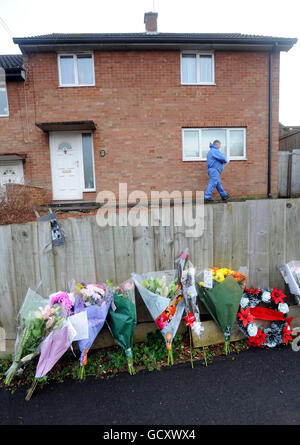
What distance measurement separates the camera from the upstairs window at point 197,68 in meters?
9.40

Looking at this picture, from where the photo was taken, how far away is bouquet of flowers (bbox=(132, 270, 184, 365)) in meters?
2.43

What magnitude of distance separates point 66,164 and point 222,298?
27.4ft

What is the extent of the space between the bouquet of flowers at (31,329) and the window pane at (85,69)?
8933 millimetres

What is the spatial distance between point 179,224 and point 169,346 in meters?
1.20

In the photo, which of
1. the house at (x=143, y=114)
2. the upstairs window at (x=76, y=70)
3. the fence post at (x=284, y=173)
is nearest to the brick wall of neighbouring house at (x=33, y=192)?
the house at (x=143, y=114)

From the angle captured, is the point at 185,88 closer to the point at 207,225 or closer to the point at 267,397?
the point at 207,225

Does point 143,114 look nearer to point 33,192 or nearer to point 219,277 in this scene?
point 33,192

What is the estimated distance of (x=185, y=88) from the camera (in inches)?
366

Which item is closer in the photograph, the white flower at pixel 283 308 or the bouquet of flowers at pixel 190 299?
the bouquet of flowers at pixel 190 299

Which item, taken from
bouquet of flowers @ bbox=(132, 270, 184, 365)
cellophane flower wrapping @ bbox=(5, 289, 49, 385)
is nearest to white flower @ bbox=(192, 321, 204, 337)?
bouquet of flowers @ bbox=(132, 270, 184, 365)

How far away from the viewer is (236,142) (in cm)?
976

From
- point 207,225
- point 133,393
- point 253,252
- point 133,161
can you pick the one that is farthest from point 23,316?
point 133,161

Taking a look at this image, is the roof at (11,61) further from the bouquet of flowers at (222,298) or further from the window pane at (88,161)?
the bouquet of flowers at (222,298)

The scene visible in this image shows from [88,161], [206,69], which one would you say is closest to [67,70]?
[88,161]
